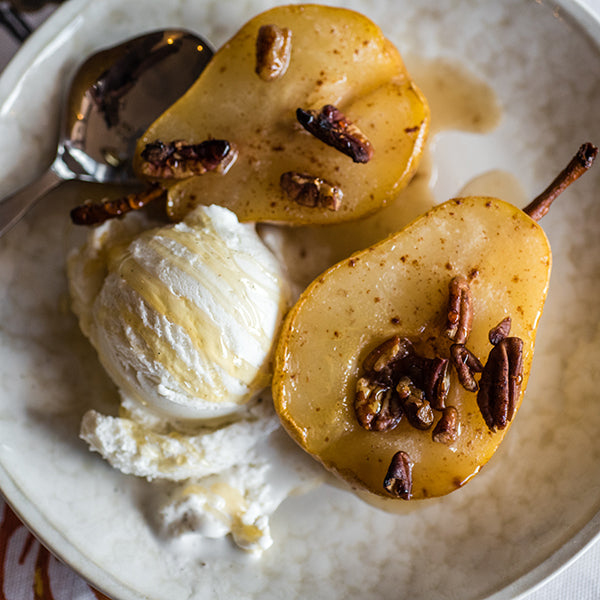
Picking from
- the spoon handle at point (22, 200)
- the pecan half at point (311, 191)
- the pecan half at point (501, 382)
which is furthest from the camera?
the spoon handle at point (22, 200)

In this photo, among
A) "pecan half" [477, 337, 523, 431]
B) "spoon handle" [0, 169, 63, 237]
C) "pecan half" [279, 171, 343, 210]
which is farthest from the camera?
"spoon handle" [0, 169, 63, 237]

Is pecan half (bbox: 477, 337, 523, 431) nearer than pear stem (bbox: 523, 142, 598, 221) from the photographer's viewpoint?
Yes

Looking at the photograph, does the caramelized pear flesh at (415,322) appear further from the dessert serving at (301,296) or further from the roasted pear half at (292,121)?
the roasted pear half at (292,121)


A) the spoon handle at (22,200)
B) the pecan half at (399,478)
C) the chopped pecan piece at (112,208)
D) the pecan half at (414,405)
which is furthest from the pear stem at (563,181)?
the spoon handle at (22,200)

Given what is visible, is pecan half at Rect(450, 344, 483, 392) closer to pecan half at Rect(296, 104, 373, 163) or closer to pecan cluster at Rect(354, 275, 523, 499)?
pecan cluster at Rect(354, 275, 523, 499)

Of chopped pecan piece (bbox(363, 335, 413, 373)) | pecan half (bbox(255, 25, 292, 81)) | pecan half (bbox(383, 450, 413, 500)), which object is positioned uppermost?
pecan half (bbox(255, 25, 292, 81))

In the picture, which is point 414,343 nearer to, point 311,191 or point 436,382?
point 436,382

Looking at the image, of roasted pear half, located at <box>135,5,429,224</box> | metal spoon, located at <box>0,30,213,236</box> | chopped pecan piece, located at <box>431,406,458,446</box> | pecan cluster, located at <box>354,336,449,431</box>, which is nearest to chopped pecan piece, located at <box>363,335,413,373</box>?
pecan cluster, located at <box>354,336,449,431</box>
